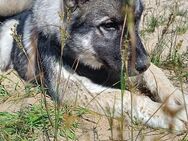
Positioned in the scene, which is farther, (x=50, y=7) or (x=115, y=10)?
(x=50, y=7)

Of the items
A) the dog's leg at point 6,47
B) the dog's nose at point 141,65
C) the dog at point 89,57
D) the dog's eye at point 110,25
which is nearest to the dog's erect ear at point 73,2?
the dog at point 89,57

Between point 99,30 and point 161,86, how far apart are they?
0.59m

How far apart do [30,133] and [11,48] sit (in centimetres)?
135

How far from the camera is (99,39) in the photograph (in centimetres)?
344

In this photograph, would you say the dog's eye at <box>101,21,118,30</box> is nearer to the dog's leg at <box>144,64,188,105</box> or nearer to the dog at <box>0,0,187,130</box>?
the dog at <box>0,0,187,130</box>

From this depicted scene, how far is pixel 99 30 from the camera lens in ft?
11.2

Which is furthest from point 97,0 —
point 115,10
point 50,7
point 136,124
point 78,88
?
point 136,124

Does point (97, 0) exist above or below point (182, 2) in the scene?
above

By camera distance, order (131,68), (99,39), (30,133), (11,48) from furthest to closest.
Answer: (11,48) → (99,39) → (131,68) → (30,133)

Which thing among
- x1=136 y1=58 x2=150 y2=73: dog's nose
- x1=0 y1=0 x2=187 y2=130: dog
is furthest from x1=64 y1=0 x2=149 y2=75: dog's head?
x1=136 y1=58 x2=150 y2=73: dog's nose

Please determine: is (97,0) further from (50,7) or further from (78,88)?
(78,88)

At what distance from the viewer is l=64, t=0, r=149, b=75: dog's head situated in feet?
11.1

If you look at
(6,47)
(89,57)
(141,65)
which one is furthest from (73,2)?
(6,47)

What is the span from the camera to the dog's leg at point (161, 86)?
333 centimetres
